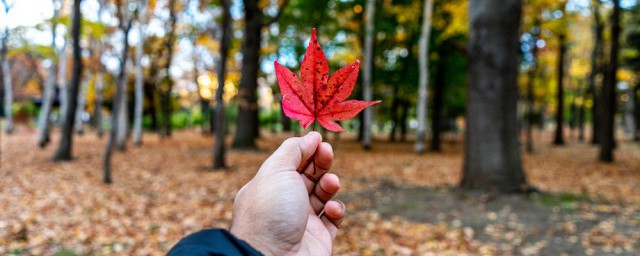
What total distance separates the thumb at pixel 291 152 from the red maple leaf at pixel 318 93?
0.12 m

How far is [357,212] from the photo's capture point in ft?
20.6

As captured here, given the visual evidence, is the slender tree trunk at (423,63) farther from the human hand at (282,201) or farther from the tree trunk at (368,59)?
the human hand at (282,201)

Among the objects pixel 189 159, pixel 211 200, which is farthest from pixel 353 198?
pixel 189 159

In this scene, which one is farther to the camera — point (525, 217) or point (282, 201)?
point (525, 217)

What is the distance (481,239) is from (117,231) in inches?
177

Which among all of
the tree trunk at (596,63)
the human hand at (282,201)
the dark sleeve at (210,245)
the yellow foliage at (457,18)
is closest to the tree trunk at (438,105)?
the yellow foliage at (457,18)

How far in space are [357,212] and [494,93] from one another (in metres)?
2.95

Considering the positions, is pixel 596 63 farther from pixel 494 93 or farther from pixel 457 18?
pixel 494 93

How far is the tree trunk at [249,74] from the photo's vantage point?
12.3 meters

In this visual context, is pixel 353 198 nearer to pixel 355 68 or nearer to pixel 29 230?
pixel 29 230

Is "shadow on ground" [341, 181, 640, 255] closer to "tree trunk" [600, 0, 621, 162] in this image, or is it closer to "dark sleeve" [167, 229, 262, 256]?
"dark sleeve" [167, 229, 262, 256]

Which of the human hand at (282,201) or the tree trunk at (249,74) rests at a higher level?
the tree trunk at (249,74)

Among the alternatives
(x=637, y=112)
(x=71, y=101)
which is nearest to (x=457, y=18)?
(x=71, y=101)

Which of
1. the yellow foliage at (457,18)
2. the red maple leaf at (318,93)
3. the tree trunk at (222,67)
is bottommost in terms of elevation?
the red maple leaf at (318,93)
